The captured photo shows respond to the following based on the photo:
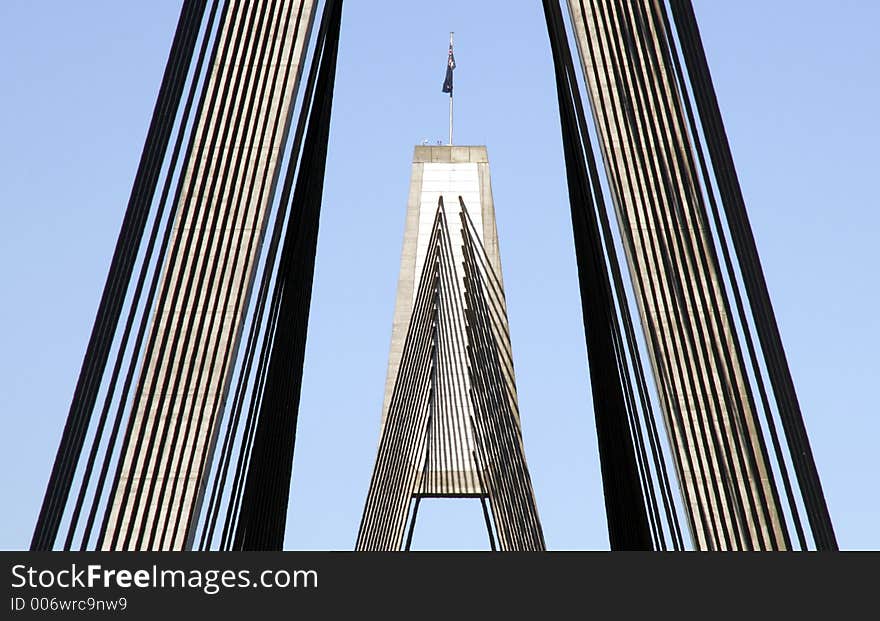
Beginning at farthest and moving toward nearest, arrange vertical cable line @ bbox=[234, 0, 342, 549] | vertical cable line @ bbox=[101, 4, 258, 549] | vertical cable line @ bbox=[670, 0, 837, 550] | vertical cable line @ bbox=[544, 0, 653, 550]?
1. vertical cable line @ bbox=[234, 0, 342, 549]
2. vertical cable line @ bbox=[544, 0, 653, 550]
3. vertical cable line @ bbox=[101, 4, 258, 549]
4. vertical cable line @ bbox=[670, 0, 837, 550]

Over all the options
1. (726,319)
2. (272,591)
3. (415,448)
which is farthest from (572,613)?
(415,448)

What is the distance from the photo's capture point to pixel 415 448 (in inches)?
1038

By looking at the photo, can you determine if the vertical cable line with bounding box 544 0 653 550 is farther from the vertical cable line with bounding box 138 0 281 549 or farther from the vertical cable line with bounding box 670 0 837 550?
the vertical cable line with bounding box 138 0 281 549

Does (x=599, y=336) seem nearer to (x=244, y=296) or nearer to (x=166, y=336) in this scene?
(x=244, y=296)

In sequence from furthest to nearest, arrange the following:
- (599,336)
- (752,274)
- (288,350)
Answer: (288,350) → (599,336) → (752,274)

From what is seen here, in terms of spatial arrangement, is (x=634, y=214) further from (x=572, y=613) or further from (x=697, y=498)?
(x=572, y=613)

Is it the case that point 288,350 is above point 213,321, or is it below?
above

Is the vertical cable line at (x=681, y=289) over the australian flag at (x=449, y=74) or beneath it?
beneath

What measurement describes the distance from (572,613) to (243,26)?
6820 mm

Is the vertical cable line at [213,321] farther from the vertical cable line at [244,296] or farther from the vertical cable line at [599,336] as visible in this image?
the vertical cable line at [599,336]

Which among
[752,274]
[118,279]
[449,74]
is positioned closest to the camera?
[752,274]

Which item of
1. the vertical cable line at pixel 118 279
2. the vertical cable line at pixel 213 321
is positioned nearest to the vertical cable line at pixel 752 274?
the vertical cable line at pixel 213 321

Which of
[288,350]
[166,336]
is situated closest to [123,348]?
[166,336]

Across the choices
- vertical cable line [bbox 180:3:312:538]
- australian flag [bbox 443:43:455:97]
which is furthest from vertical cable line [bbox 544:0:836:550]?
australian flag [bbox 443:43:455:97]
